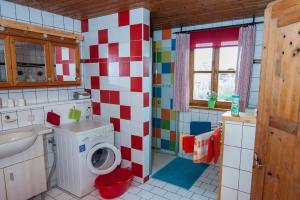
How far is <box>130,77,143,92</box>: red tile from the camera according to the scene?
7.61ft

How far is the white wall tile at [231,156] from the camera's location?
1620 mm

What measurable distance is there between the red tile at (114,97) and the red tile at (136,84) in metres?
0.25

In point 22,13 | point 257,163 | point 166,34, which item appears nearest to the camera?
point 257,163

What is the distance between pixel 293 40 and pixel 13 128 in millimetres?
2561

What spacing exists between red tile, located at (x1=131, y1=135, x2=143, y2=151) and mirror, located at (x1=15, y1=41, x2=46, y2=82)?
52.0 inches

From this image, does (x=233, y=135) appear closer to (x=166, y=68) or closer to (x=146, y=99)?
(x=146, y=99)

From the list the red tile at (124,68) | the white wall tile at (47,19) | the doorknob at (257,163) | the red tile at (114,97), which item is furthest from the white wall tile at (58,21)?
the doorknob at (257,163)

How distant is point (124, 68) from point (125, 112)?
0.58 meters

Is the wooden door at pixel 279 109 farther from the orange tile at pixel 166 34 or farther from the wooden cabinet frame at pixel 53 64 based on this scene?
the wooden cabinet frame at pixel 53 64

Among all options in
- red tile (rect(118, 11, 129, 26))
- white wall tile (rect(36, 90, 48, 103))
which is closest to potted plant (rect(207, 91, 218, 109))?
→ red tile (rect(118, 11, 129, 26))

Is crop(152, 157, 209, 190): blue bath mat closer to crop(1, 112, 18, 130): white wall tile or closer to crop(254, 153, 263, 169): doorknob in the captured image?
crop(254, 153, 263, 169): doorknob

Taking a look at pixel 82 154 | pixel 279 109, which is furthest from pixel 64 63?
pixel 279 109

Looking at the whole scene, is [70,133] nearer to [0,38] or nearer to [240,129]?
[0,38]

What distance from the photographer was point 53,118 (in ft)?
7.70
